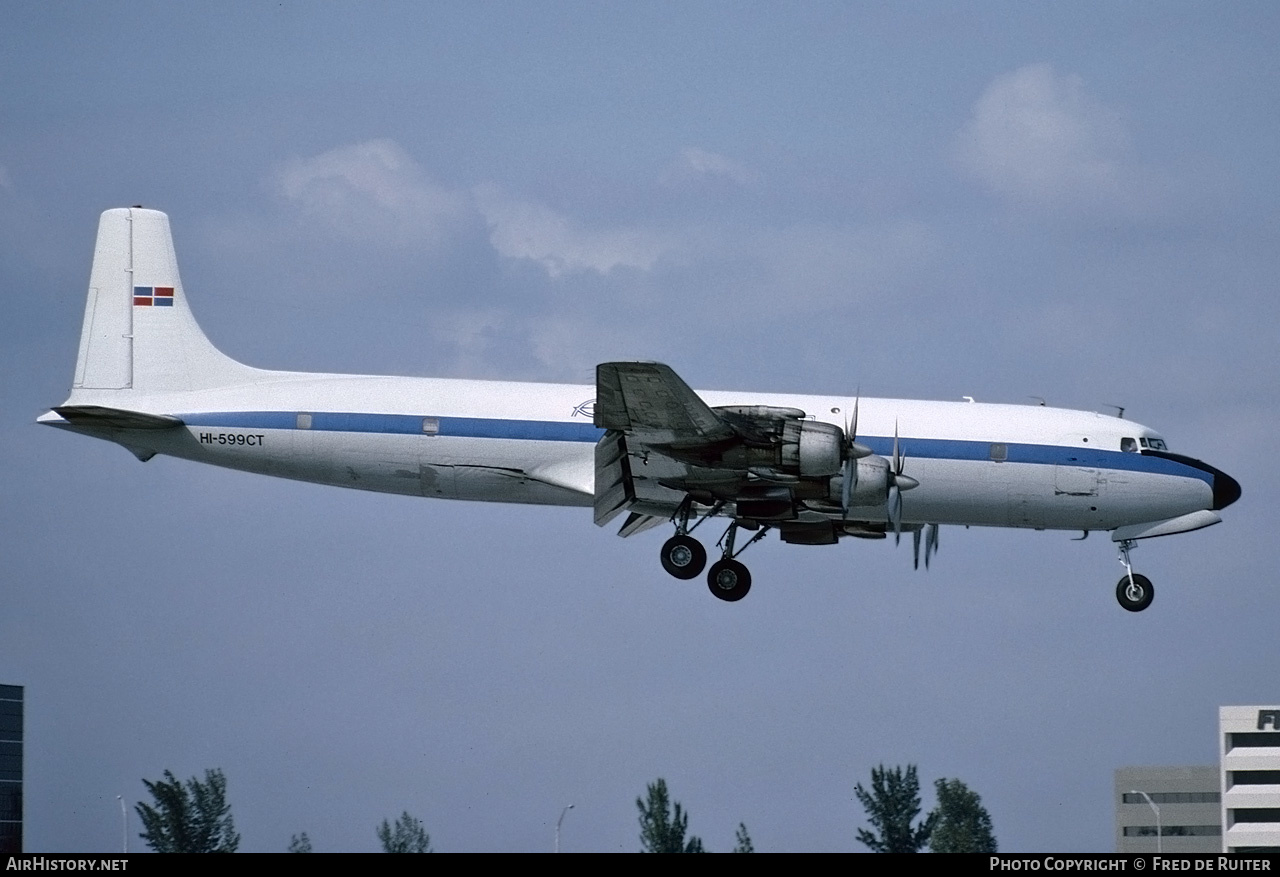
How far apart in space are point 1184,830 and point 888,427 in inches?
1983

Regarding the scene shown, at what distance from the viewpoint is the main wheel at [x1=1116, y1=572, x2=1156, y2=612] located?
37.1 meters

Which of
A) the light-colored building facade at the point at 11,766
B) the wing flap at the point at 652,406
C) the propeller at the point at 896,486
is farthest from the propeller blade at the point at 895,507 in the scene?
the light-colored building facade at the point at 11,766

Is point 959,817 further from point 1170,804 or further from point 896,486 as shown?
point 896,486

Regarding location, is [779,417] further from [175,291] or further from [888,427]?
[175,291]

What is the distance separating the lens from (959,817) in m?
63.3

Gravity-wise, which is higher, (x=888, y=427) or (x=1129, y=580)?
(x=888, y=427)

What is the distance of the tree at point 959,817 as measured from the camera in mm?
61844

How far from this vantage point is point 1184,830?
7831 centimetres

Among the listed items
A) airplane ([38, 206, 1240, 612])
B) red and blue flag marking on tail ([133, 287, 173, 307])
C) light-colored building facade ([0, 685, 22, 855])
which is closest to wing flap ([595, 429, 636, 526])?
airplane ([38, 206, 1240, 612])

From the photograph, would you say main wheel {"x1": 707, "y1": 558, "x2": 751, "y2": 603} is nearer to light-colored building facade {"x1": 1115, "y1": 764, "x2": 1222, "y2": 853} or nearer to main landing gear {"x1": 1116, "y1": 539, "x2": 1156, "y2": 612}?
main landing gear {"x1": 1116, "y1": 539, "x2": 1156, "y2": 612}

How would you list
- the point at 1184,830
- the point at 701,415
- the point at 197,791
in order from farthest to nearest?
the point at 1184,830 → the point at 197,791 → the point at 701,415

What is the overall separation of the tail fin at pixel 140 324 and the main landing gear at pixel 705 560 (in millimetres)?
10741
